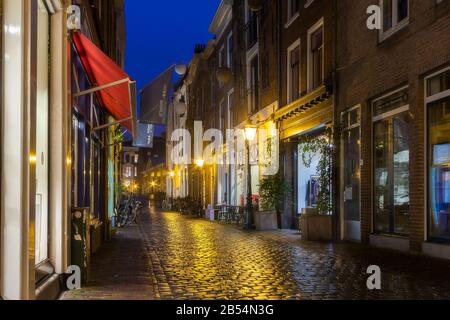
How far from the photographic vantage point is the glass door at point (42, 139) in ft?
24.5

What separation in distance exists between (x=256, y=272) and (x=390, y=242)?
472cm

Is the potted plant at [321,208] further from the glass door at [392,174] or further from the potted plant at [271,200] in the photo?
the potted plant at [271,200]

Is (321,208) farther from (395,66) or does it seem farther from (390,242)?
(395,66)

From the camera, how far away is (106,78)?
37.4 ft

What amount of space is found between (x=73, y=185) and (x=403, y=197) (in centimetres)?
734

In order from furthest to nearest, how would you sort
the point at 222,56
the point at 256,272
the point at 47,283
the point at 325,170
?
the point at 222,56, the point at 325,170, the point at 256,272, the point at 47,283

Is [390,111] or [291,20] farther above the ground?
[291,20]

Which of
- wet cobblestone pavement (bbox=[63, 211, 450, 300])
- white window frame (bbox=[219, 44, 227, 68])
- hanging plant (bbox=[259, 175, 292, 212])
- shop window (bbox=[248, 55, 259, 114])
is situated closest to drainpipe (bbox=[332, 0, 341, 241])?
wet cobblestone pavement (bbox=[63, 211, 450, 300])

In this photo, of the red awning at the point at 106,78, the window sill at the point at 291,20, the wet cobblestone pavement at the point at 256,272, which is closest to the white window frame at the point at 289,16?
the window sill at the point at 291,20

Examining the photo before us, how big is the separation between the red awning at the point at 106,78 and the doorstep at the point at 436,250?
6.40 meters

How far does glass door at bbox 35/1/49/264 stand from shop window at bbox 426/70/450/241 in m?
7.35

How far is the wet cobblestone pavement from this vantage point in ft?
25.7

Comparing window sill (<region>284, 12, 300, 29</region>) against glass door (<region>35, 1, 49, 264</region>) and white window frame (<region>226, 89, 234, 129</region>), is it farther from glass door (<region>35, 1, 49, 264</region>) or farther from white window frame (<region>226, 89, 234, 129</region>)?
glass door (<region>35, 1, 49, 264</region>)

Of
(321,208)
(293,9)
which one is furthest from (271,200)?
(293,9)
